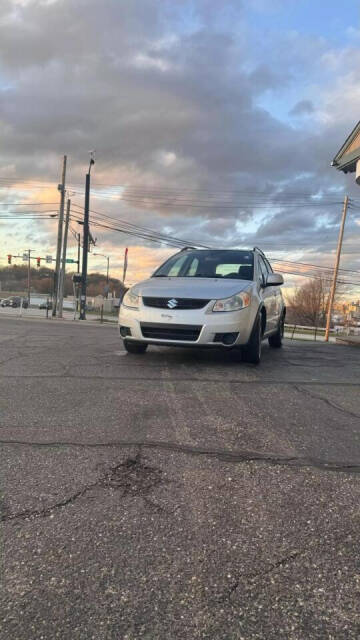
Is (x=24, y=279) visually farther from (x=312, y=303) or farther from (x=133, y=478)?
(x=133, y=478)

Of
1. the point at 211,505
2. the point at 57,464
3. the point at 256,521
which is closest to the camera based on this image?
the point at 256,521

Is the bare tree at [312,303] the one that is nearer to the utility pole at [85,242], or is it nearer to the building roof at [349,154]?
the utility pole at [85,242]

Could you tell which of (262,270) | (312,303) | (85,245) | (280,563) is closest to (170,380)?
(262,270)

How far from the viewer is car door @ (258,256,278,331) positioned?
6651 millimetres

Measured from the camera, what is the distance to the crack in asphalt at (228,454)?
273cm

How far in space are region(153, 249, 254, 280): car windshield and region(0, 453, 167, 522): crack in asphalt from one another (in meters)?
4.09

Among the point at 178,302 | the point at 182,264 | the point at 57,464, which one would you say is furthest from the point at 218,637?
the point at 182,264

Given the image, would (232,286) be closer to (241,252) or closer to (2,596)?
(241,252)

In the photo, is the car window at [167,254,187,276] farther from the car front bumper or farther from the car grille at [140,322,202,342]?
the car grille at [140,322,202,342]

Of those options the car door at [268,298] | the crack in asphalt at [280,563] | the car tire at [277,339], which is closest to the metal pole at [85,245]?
the car tire at [277,339]

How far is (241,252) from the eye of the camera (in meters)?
7.10

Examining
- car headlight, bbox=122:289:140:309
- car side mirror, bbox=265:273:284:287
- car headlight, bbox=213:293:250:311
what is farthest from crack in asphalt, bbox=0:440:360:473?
car side mirror, bbox=265:273:284:287

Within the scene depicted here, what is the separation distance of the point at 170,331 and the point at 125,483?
10.2 ft

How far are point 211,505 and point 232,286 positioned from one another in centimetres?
378
